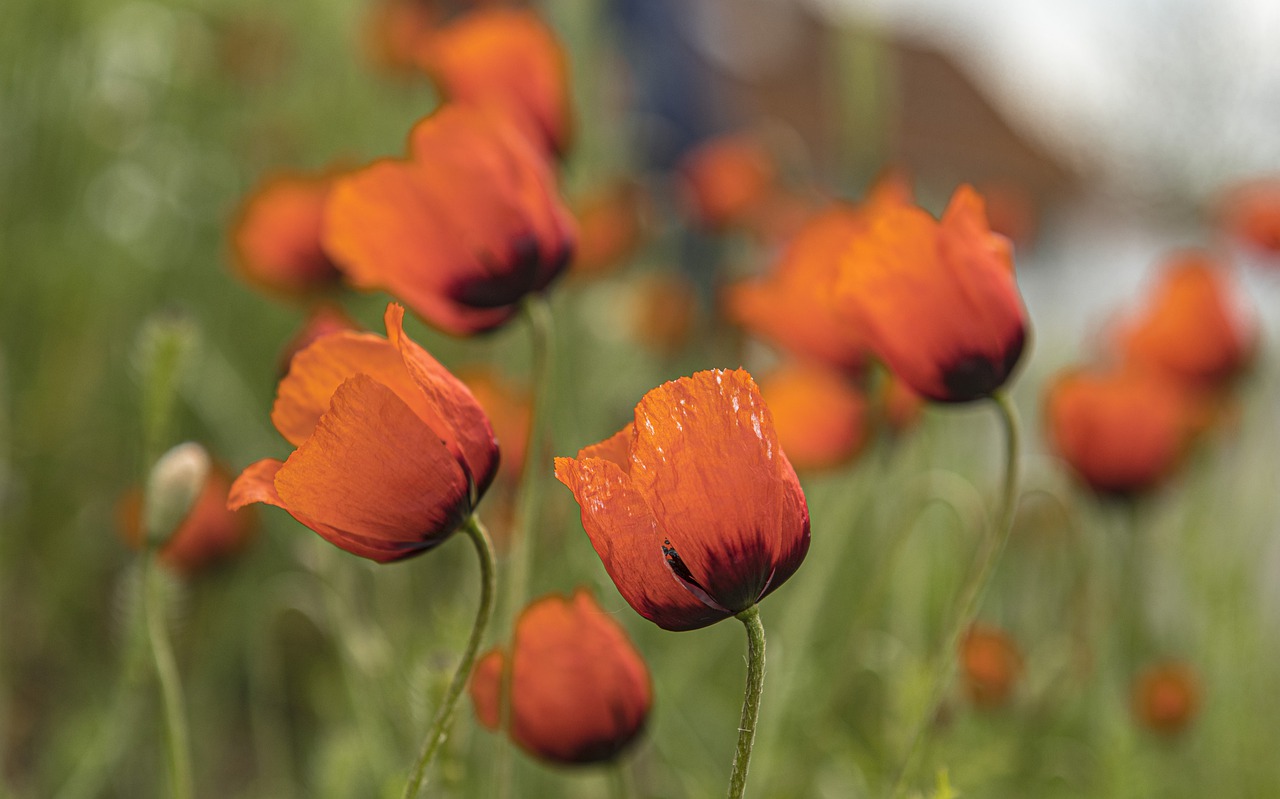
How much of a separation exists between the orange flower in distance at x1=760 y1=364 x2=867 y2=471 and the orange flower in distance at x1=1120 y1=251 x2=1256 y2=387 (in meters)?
0.30

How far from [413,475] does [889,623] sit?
0.87 meters

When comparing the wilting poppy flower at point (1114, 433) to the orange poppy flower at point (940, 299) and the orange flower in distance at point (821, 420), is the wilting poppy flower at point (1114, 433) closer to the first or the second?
the orange flower in distance at point (821, 420)

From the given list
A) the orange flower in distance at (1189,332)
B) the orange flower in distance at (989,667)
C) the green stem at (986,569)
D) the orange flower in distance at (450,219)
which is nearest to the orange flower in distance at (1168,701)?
the orange flower in distance at (989,667)

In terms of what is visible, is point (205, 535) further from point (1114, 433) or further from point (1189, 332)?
point (1189, 332)

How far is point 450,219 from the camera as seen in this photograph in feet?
1.69

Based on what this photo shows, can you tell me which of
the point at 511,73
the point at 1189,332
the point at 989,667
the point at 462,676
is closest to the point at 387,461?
the point at 462,676

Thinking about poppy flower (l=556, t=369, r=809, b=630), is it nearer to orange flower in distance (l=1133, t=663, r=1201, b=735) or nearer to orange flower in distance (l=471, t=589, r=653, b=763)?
orange flower in distance (l=471, t=589, r=653, b=763)

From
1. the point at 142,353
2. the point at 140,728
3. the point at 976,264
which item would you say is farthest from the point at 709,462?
the point at 140,728

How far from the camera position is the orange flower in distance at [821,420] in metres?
0.79

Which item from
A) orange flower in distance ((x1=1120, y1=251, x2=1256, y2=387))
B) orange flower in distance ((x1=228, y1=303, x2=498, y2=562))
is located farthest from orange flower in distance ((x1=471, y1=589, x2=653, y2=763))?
orange flower in distance ((x1=1120, y1=251, x2=1256, y2=387))

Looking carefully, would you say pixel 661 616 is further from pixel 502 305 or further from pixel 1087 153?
pixel 1087 153

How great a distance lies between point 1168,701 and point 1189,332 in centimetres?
32

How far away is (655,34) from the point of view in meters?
2.38

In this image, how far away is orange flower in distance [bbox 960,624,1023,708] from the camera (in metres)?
0.79
